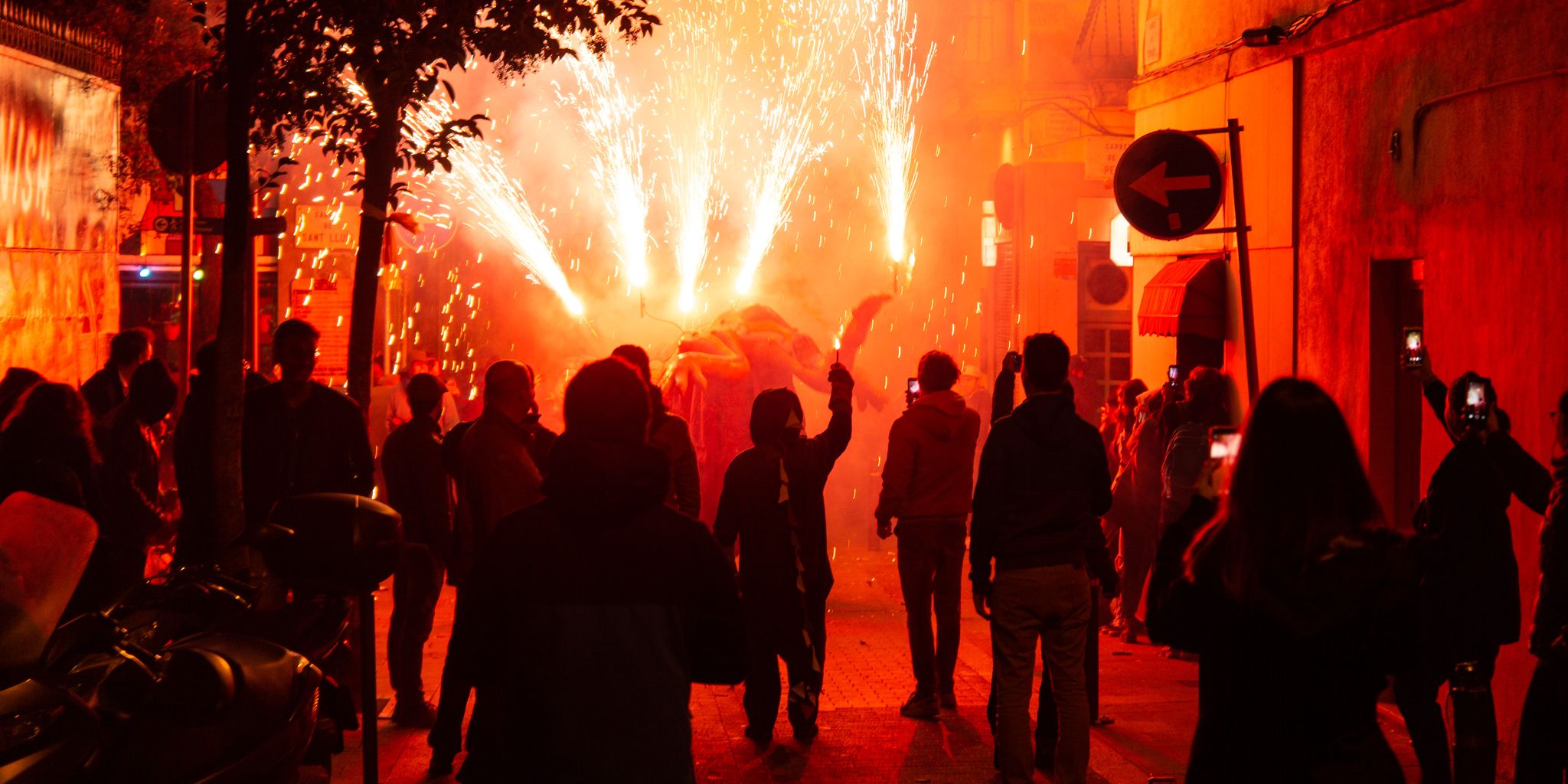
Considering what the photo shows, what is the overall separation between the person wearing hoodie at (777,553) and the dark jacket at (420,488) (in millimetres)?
1468

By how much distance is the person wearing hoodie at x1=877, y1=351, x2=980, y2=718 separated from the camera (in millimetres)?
8781

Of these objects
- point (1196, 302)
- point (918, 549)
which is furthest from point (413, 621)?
point (1196, 302)

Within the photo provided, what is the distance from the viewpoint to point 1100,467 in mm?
6727

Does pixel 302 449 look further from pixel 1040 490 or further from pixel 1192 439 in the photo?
pixel 1192 439

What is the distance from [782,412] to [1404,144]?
4.14 metres

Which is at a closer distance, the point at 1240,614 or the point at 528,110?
the point at 1240,614

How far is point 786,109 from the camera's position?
30922 millimetres

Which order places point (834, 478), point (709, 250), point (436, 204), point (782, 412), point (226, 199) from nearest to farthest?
1. point (226, 199)
2. point (782, 412)
3. point (834, 478)
4. point (436, 204)
5. point (709, 250)

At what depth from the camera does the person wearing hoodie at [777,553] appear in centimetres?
795

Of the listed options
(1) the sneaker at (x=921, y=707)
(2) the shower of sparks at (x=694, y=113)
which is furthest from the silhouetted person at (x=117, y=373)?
(2) the shower of sparks at (x=694, y=113)

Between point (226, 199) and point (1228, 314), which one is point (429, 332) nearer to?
point (1228, 314)

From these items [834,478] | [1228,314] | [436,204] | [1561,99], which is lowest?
[834,478]

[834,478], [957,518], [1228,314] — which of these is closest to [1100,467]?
[957,518]

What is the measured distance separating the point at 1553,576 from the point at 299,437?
5.43 meters
